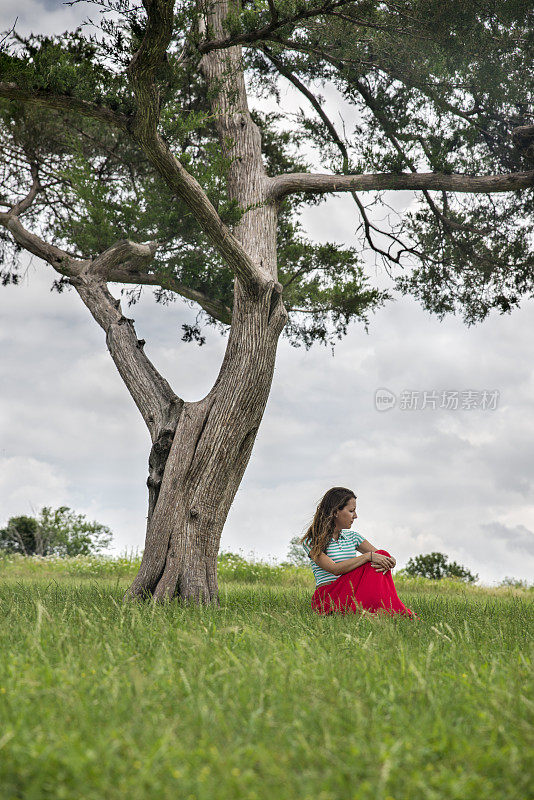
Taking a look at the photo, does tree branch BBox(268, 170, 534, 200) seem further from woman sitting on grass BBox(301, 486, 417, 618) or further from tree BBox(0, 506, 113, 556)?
tree BBox(0, 506, 113, 556)

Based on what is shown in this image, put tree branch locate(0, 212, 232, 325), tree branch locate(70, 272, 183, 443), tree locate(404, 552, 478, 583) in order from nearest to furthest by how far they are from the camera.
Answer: tree branch locate(70, 272, 183, 443) → tree branch locate(0, 212, 232, 325) → tree locate(404, 552, 478, 583)

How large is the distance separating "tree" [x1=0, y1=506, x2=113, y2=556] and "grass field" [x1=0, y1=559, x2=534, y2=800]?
15.1 m

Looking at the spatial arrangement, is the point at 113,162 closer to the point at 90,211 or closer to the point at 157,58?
the point at 90,211

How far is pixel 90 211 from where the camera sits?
9.31m

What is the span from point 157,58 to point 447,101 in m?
5.45

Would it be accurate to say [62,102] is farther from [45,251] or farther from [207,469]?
[207,469]

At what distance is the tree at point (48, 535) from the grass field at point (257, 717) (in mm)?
15120

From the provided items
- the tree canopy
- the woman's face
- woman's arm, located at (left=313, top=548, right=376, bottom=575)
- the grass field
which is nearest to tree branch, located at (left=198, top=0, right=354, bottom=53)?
the tree canopy

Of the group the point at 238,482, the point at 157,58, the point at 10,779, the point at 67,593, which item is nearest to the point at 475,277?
the point at 238,482

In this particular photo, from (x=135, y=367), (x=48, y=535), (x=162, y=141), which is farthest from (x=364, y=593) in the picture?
(x=48, y=535)

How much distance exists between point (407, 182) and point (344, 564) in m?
5.66

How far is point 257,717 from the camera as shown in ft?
9.19

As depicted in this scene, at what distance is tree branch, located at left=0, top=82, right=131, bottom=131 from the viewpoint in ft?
21.2

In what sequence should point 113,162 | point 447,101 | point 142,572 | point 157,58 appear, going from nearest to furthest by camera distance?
point 157,58 < point 142,572 < point 447,101 < point 113,162
